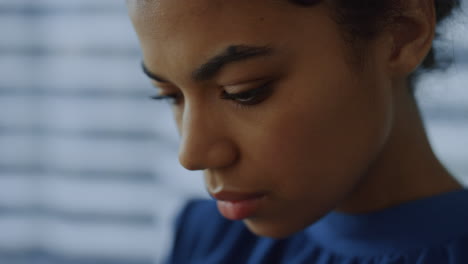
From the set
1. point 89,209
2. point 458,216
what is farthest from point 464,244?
point 89,209

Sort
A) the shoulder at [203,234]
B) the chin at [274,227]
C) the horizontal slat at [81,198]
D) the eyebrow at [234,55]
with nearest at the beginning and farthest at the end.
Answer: the eyebrow at [234,55], the chin at [274,227], the shoulder at [203,234], the horizontal slat at [81,198]

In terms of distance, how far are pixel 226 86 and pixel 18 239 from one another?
1334mm

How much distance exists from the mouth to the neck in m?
0.17

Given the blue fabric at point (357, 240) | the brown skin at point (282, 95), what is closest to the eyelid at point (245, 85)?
the brown skin at point (282, 95)

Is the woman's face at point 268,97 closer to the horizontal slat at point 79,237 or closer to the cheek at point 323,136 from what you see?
the cheek at point 323,136

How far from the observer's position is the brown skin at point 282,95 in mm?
586

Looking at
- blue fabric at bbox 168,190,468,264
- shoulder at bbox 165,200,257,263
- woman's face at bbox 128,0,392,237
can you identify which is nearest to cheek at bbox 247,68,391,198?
woman's face at bbox 128,0,392,237

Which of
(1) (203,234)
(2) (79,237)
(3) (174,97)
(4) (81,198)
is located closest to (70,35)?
(4) (81,198)

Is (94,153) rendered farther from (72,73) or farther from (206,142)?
(206,142)

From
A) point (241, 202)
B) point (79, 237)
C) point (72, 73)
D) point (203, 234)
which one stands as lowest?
point (79, 237)

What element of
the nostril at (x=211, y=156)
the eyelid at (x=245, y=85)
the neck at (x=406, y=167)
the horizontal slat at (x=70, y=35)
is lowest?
the horizontal slat at (x=70, y=35)

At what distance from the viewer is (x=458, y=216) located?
71 centimetres

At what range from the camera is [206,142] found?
0.62 meters

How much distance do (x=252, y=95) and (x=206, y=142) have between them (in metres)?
0.07
